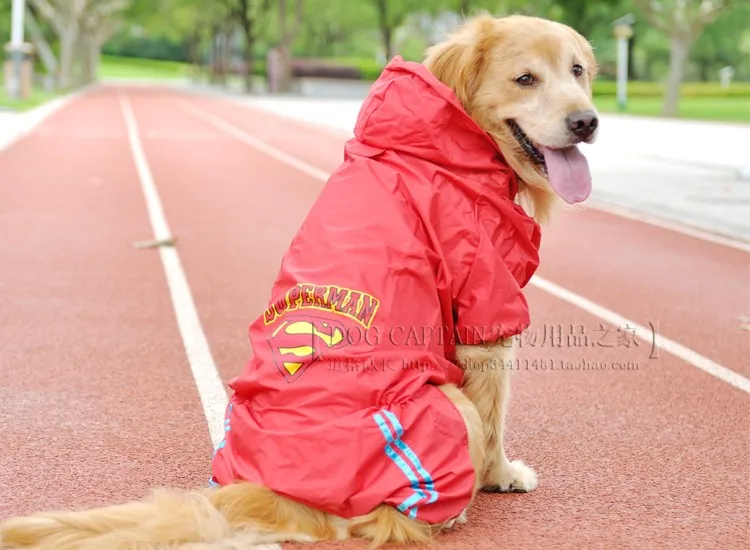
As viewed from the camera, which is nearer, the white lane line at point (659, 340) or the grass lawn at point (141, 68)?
the white lane line at point (659, 340)

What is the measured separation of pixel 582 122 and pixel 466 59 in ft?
1.73

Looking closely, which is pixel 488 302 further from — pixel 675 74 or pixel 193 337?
pixel 675 74

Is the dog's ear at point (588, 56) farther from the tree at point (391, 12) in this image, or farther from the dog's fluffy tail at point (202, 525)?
the tree at point (391, 12)

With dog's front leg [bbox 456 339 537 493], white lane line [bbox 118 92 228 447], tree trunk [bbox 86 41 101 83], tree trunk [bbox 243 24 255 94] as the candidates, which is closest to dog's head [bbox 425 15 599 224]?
dog's front leg [bbox 456 339 537 493]

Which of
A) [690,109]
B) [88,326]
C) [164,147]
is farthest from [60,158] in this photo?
[690,109]

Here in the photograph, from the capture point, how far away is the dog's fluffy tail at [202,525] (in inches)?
129

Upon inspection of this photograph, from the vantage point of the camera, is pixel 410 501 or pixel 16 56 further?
pixel 16 56

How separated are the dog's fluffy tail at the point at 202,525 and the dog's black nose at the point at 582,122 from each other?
168 centimetres

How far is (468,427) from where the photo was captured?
3773 mm

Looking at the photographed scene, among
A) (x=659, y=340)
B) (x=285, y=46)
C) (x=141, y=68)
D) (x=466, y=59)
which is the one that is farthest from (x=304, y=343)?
(x=141, y=68)

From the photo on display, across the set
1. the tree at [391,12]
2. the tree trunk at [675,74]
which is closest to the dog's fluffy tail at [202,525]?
the tree trunk at [675,74]

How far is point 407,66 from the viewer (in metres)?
4.20

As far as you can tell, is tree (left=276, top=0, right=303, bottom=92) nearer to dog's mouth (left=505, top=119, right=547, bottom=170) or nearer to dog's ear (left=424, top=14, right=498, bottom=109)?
dog's ear (left=424, top=14, right=498, bottom=109)

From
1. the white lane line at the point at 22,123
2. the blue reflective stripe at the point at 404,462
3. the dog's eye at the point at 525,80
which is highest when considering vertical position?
the dog's eye at the point at 525,80
